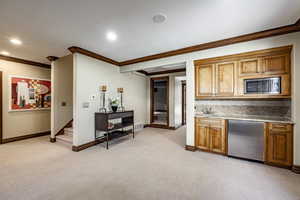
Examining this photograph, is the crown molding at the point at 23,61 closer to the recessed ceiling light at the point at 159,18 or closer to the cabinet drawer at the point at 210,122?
the recessed ceiling light at the point at 159,18

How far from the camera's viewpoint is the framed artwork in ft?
13.6

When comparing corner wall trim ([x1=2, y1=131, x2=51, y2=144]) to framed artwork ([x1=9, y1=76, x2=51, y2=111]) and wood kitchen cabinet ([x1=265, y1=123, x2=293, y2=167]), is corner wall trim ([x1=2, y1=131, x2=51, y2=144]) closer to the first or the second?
→ framed artwork ([x1=9, y1=76, x2=51, y2=111])

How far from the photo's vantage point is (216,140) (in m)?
3.12

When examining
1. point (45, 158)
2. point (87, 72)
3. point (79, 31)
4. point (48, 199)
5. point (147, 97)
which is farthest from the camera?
point (147, 97)

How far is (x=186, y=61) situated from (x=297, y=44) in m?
2.06

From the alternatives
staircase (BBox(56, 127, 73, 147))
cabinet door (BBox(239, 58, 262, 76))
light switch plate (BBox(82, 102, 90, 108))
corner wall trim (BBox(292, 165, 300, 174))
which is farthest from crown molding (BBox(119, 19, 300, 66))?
staircase (BBox(56, 127, 73, 147))

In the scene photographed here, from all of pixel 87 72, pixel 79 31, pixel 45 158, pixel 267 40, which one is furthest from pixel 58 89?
pixel 267 40

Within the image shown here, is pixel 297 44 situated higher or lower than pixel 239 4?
lower

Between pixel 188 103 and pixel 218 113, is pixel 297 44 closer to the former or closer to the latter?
pixel 218 113

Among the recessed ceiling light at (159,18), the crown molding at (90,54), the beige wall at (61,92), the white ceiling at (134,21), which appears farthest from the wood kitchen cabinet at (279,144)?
the beige wall at (61,92)

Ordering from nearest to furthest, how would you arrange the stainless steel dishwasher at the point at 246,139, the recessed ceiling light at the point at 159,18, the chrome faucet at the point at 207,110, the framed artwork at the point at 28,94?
1. the recessed ceiling light at the point at 159,18
2. the stainless steel dishwasher at the point at 246,139
3. the chrome faucet at the point at 207,110
4. the framed artwork at the point at 28,94

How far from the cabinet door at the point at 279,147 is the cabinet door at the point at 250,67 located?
122cm

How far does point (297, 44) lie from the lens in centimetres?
242

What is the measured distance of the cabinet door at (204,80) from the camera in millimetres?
3249
